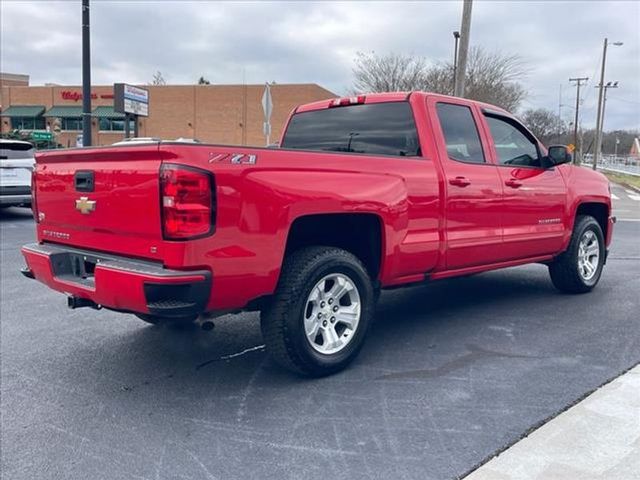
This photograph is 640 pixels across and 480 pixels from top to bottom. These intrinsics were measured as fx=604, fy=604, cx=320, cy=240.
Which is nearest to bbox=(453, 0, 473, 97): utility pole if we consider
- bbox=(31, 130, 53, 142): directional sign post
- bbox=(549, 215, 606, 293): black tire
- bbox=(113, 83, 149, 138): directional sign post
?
bbox=(113, 83, 149, 138): directional sign post

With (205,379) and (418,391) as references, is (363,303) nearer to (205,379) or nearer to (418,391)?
(418,391)

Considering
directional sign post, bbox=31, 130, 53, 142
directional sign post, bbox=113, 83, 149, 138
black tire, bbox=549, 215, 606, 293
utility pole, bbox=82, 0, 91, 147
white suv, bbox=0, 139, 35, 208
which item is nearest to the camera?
black tire, bbox=549, 215, 606, 293

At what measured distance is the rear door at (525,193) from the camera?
5379 millimetres

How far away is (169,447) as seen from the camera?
10.2 feet

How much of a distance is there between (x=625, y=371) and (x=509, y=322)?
1314mm

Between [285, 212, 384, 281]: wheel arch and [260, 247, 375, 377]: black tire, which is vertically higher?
[285, 212, 384, 281]: wheel arch

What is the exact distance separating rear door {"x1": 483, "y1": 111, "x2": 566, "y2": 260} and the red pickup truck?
0.7 inches

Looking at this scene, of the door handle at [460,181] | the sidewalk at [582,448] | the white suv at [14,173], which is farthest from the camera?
the white suv at [14,173]

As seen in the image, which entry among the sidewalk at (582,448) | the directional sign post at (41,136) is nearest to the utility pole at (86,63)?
the sidewalk at (582,448)

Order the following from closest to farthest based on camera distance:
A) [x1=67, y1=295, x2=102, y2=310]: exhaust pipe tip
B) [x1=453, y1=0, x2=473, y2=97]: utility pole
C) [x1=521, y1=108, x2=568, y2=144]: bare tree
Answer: [x1=67, y1=295, x2=102, y2=310]: exhaust pipe tip → [x1=453, y1=0, x2=473, y2=97]: utility pole → [x1=521, y1=108, x2=568, y2=144]: bare tree

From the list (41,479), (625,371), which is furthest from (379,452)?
(625,371)

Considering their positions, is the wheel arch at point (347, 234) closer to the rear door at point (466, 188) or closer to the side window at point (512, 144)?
the rear door at point (466, 188)

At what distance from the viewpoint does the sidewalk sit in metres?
2.77

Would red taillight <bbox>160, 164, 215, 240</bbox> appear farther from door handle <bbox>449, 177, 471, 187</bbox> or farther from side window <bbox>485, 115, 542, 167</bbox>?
side window <bbox>485, 115, 542, 167</bbox>
